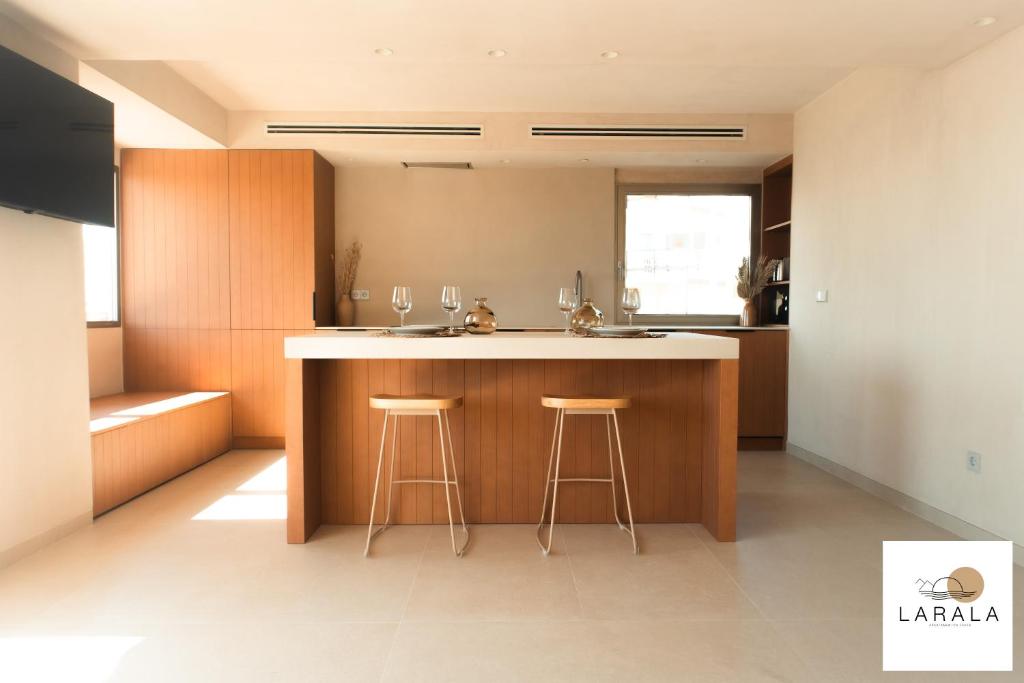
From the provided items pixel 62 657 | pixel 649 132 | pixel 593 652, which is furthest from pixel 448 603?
pixel 649 132

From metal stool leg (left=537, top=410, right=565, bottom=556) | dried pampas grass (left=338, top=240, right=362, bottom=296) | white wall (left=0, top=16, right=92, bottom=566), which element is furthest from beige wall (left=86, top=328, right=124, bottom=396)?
metal stool leg (left=537, top=410, right=565, bottom=556)

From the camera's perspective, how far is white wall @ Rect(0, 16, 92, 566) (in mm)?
2859

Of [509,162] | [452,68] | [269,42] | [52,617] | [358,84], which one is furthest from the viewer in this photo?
[509,162]

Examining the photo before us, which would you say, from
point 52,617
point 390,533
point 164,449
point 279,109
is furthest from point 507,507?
point 279,109

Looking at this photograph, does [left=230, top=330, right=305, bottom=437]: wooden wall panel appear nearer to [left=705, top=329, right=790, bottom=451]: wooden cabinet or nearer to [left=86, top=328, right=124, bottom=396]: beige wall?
[left=86, top=328, right=124, bottom=396]: beige wall

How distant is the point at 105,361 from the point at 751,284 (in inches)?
215

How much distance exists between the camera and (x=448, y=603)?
2451 millimetres

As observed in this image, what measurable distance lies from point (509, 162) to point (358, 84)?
1.53 m

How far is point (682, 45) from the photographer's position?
124 inches

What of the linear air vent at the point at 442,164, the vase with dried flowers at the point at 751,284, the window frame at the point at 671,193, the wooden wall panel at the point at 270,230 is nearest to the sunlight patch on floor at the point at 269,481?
the wooden wall panel at the point at 270,230

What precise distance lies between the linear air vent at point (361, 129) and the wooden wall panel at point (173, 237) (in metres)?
0.55

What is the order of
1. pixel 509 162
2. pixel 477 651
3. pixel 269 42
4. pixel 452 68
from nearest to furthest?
pixel 477 651 → pixel 269 42 → pixel 452 68 → pixel 509 162

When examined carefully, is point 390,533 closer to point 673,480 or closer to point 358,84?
point 673,480

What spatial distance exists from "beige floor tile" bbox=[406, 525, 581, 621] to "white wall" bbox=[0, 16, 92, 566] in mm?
1896
